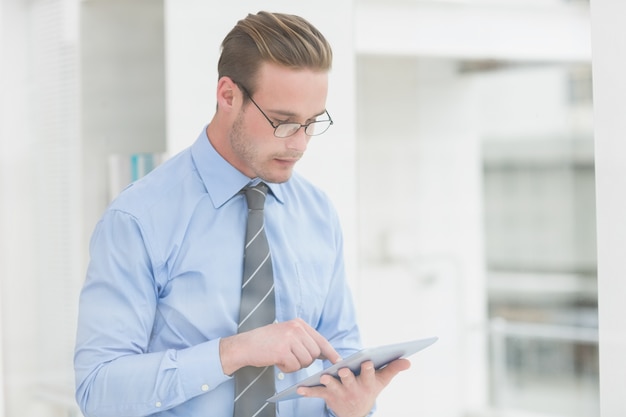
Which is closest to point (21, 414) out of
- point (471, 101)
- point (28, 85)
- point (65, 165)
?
point (65, 165)

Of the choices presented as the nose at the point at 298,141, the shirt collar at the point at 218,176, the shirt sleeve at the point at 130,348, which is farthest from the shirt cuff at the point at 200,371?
the nose at the point at 298,141

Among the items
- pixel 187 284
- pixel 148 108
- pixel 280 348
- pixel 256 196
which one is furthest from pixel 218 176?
pixel 148 108

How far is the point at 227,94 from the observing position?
58.9 inches

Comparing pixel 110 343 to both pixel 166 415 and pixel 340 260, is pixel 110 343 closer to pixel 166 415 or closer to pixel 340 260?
pixel 166 415

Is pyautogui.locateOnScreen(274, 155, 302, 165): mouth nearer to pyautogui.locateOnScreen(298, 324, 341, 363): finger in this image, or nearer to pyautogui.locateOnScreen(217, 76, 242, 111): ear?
pyautogui.locateOnScreen(217, 76, 242, 111): ear

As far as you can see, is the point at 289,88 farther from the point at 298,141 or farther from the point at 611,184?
the point at 611,184

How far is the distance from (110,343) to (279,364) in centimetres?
31

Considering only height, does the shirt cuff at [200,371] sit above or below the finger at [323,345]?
below

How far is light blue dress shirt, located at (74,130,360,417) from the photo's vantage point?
147 centimetres

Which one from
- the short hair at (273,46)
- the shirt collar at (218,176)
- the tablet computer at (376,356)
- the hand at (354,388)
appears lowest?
the hand at (354,388)

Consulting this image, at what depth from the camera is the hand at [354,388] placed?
1371mm

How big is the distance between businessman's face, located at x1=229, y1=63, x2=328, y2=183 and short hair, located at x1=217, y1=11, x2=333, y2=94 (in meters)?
0.02

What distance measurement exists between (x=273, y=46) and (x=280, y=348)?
501 mm

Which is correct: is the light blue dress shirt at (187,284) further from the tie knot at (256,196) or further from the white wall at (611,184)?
the white wall at (611,184)
